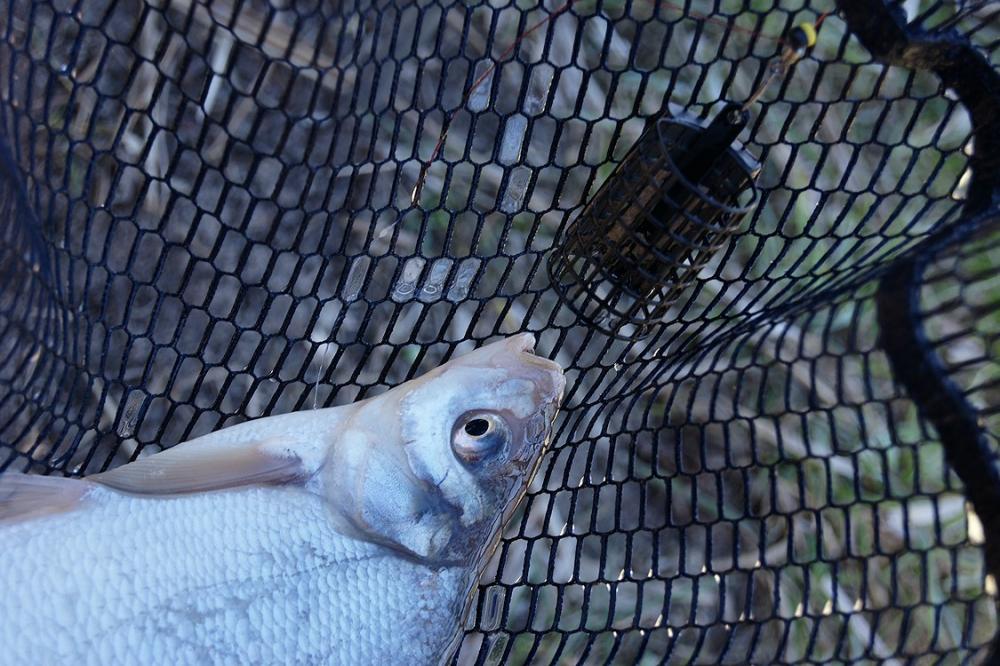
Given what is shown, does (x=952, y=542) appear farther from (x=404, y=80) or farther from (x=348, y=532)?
(x=404, y=80)

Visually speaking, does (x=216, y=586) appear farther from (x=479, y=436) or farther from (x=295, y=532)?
(x=479, y=436)

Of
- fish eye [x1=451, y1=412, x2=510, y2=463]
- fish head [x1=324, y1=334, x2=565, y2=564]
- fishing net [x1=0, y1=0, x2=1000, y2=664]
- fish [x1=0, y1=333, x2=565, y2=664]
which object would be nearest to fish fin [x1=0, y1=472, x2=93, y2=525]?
fish [x1=0, y1=333, x2=565, y2=664]

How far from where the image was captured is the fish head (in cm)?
202

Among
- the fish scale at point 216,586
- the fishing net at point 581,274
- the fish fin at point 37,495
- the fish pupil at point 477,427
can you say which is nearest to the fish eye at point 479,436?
the fish pupil at point 477,427

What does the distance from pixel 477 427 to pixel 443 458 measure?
0.10 meters

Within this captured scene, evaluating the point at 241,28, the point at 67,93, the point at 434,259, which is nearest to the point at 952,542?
the point at 434,259

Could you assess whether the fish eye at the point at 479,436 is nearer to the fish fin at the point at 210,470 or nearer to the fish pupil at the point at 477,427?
the fish pupil at the point at 477,427

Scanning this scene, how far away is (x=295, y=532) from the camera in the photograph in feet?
6.52

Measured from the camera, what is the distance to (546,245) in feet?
9.44

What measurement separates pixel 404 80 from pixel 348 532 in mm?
1466

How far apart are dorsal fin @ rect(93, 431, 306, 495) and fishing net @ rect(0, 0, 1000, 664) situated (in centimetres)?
40

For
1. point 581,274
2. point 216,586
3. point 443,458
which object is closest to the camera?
point 216,586

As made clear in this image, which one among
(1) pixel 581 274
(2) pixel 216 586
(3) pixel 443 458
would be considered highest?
(1) pixel 581 274

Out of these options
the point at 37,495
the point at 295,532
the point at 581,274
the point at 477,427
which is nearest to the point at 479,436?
the point at 477,427
